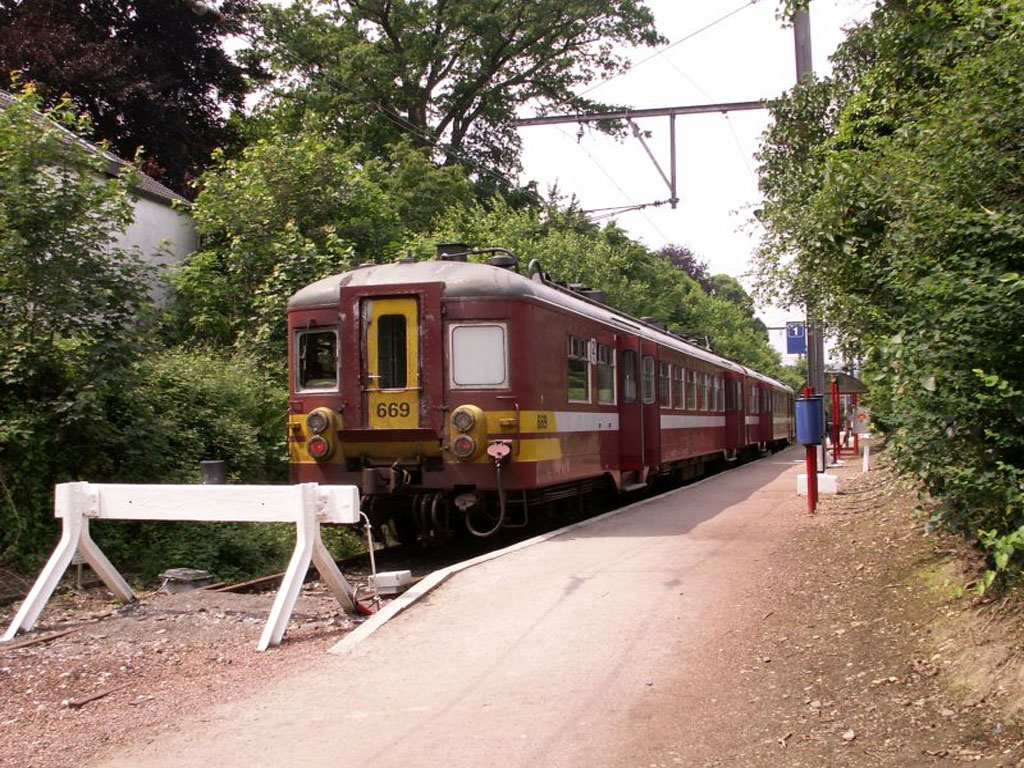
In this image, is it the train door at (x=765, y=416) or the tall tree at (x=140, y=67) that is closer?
the tall tree at (x=140, y=67)

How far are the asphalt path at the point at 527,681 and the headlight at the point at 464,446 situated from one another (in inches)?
58.0

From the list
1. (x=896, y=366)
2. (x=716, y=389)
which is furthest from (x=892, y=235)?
(x=716, y=389)

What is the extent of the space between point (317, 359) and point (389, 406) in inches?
44.6

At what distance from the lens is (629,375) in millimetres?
15125

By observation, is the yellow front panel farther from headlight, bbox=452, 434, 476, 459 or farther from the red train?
headlight, bbox=452, 434, 476, 459

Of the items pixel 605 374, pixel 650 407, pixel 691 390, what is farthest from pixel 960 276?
pixel 691 390

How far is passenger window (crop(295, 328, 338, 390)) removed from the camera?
11539 mm

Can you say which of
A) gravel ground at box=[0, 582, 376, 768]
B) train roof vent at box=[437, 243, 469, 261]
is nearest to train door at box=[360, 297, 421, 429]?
train roof vent at box=[437, 243, 469, 261]

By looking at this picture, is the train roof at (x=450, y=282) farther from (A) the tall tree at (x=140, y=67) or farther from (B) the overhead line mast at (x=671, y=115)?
(A) the tall tree at (x=140, y=67)

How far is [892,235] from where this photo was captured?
7.14 metres

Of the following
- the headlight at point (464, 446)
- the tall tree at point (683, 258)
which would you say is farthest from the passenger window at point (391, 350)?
the tall tree at point (683, 258)

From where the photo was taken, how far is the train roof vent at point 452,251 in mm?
12977

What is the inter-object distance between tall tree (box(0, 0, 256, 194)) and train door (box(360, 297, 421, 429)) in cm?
1461

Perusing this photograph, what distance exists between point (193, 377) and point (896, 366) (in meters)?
10.8
